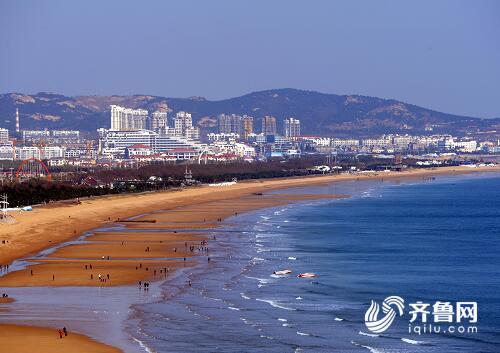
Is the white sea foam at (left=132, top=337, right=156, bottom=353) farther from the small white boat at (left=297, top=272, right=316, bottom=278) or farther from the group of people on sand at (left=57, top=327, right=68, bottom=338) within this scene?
the small white boat at (left=297, top=272, right=316, bottom=278)

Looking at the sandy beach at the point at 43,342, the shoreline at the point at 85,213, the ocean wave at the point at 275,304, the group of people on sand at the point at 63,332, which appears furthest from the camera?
the shoreline at the point at 85,213

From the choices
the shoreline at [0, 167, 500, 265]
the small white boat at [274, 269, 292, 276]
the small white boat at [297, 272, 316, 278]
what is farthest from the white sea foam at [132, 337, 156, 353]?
the shoreline at [0, 167, 500, 265]

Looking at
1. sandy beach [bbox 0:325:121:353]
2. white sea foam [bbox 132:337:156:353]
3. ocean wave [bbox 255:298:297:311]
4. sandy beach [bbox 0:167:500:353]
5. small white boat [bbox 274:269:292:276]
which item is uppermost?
sandy beach [bbox 0:167:500:353]

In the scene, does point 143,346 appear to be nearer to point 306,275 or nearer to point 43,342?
point 43,342

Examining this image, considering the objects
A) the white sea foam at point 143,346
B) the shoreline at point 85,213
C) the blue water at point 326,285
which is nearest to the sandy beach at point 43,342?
the white sea foam at point 143,346

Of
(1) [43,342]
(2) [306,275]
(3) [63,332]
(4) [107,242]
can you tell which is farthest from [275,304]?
(4) [107,242]

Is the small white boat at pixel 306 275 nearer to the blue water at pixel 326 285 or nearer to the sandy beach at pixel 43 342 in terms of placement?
the blue water at pixel 326 285

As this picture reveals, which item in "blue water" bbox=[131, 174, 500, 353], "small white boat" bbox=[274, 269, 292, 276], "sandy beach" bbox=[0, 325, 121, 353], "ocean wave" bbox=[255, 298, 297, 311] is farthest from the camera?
"small white boat" bbox=[274, 269, 292, 276]
